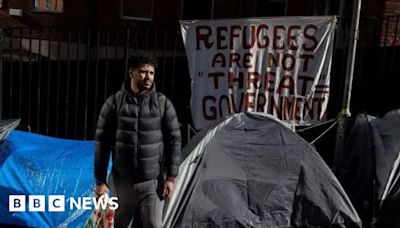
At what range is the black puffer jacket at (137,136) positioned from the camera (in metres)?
4.13

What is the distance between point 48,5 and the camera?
1338 cm

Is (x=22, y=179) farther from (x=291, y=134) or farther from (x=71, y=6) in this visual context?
(x=71, y=6)

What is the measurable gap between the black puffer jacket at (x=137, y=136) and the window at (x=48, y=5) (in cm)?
969

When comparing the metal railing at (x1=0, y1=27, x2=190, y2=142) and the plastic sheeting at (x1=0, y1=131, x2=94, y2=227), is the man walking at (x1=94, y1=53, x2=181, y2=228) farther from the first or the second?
the metal railing at (x1=0, y1=27, x2=190, y2=142)

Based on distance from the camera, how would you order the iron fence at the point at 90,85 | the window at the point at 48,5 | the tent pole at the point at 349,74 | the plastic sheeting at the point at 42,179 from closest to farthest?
the plastic sheeting at the point at 42,179 → the tent pole at the point at 349,74 → the iron fence at the point at 90,85 → the window at the point at 48,5

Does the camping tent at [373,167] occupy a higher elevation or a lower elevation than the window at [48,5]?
lower

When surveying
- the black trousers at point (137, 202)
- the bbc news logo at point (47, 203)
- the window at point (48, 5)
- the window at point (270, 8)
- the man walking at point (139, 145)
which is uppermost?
the window at point (270, 8)

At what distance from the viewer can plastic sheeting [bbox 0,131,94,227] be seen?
483 centimetres

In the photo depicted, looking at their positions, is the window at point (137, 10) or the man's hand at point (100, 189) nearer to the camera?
the man's hand at point (100, 189)

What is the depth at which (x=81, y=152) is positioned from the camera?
17.4 ft

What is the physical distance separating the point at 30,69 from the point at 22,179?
9.07ft

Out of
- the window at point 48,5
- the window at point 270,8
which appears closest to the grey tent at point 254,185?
the window at point 270,8

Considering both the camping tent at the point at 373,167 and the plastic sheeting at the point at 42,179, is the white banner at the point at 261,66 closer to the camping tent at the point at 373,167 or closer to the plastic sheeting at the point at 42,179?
the camping tent at the point at 373,167

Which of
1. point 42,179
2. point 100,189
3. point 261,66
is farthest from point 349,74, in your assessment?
point 42,179
